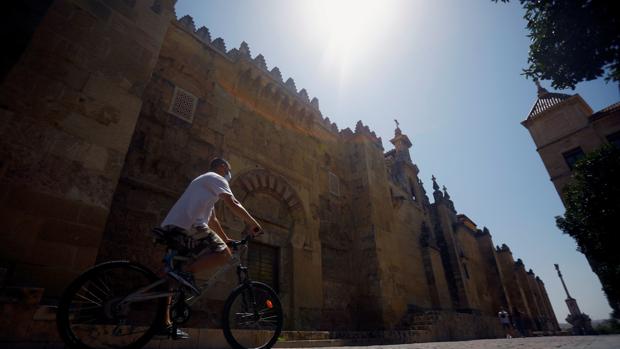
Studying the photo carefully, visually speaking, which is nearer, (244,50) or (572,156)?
(244,50)

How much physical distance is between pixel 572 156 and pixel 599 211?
33.4 feet

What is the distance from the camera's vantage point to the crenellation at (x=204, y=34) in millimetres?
8742

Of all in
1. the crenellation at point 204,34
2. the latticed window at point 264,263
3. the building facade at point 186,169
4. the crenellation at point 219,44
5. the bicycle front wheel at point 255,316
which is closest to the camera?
the bicycle front wheel at point 255,316

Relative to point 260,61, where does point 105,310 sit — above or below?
below

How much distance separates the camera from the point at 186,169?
7.08 metres

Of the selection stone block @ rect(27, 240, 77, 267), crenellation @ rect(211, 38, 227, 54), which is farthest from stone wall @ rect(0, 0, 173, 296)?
crenellation @ rect(211, 38, 227, 54)

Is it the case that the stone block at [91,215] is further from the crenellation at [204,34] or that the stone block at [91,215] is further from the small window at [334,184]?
the small window at [334,184]

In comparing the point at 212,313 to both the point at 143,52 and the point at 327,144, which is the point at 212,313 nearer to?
the point at 143,52

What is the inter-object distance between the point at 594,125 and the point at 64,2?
26.7 meters

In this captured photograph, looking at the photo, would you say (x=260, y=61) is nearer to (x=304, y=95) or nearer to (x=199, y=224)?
(x=304, y=95)

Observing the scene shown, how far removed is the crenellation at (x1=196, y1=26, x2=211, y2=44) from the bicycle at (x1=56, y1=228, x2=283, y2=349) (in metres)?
7.65

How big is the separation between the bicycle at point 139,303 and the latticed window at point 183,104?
532 cm

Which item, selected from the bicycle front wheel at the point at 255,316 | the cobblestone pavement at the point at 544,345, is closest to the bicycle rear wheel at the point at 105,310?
the bicycle front wheel at the point at 255,316

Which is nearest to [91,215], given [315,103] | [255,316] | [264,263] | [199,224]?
[199,224]
